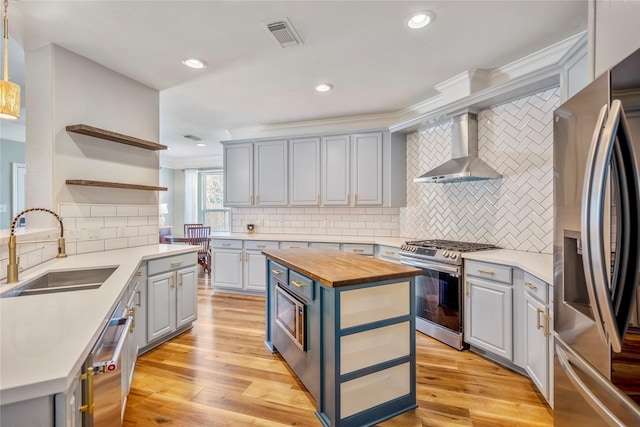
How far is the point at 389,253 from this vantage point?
12.2 ft

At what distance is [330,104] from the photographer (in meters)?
3.99

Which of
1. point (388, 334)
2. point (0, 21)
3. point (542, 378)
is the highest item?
point (0, 21)

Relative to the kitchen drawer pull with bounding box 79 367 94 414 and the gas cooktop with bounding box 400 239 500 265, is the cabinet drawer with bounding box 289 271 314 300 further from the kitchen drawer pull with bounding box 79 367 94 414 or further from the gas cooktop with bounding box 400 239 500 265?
the gas cooktop with bounding box 400 239 500 265

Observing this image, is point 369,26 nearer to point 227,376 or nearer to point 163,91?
point 163,91

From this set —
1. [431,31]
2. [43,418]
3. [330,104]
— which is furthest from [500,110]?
[43,418]

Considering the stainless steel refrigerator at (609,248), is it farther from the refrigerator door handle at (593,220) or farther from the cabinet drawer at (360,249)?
the cabinet drawer at (360,249)

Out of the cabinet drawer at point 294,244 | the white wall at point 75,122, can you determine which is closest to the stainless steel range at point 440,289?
the cabinet drawer at point 294,244

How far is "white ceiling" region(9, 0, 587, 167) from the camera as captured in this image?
6.89 ft

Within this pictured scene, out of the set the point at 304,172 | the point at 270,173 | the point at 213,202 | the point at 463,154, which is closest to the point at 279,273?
the point at 463,154

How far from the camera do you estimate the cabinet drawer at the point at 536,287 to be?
197cm

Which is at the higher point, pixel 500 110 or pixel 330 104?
pixel 330 104

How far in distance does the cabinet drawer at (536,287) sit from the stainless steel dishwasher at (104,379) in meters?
2.30

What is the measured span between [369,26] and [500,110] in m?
1.67

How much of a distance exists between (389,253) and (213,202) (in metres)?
5.43
